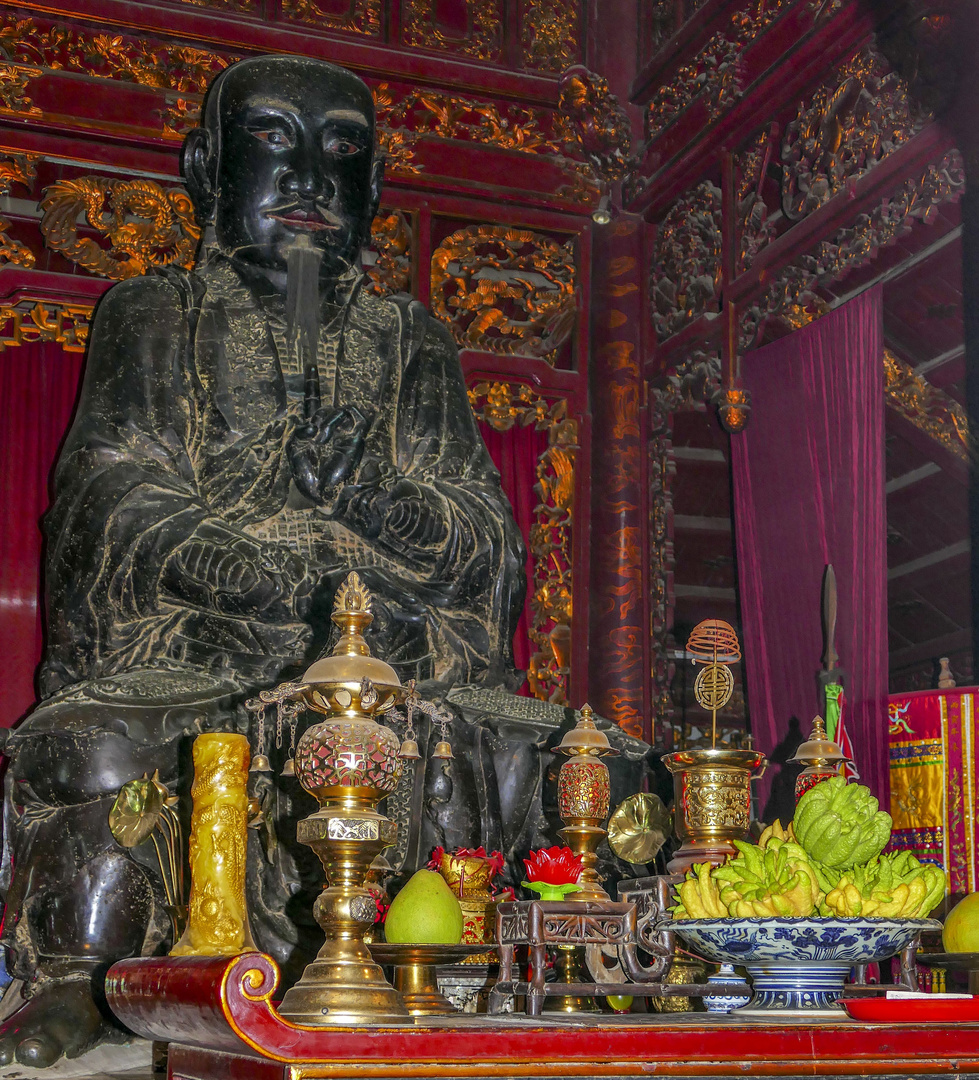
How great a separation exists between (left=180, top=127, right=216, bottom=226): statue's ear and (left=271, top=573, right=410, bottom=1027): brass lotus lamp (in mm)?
2929

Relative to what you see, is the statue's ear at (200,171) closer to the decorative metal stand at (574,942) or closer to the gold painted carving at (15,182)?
the gold painted carving at (15,182)

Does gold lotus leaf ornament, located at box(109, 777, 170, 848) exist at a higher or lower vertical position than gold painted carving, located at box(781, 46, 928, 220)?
lower

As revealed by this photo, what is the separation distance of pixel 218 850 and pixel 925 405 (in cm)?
441

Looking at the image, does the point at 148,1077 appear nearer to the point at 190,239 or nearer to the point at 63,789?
the point at 63,789

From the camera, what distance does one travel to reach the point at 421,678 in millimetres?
3898

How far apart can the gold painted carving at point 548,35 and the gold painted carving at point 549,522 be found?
4.21 feet

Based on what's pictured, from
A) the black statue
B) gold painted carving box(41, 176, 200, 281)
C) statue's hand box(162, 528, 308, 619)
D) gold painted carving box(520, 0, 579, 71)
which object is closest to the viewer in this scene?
the black statue


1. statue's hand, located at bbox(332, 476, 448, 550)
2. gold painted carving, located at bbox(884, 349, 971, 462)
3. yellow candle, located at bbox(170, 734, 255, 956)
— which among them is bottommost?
yellow candle, located at bbox(170, 734, 255, 956)

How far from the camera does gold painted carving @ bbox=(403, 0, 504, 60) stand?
18.4ft

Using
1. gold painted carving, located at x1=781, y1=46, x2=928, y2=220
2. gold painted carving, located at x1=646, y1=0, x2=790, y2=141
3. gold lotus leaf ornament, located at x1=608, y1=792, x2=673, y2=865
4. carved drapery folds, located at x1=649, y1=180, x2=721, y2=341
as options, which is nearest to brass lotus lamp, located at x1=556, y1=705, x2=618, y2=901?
gold lotus leaf ornament, located at x1=608, y1=792, x2=673, y2=865

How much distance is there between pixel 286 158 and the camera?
15.0 feet

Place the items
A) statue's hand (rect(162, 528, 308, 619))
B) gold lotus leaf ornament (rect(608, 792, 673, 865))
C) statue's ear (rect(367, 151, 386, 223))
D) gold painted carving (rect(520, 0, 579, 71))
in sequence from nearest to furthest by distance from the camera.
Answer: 1. gold lotus leaf ornament (rect(608, 792, 673, 865))
2. statue's hand (rect(162, 528, 308, 619))
3. statue's ear (rect(367, 151, 386, 223))
4. gold painted carving (rect(520, 0, 579, 71))

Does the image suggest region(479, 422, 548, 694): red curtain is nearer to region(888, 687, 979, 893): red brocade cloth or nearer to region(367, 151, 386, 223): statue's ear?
region(367, 151, 386, 223): statue's ear

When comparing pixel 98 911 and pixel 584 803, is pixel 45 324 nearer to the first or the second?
pixel 98 911
